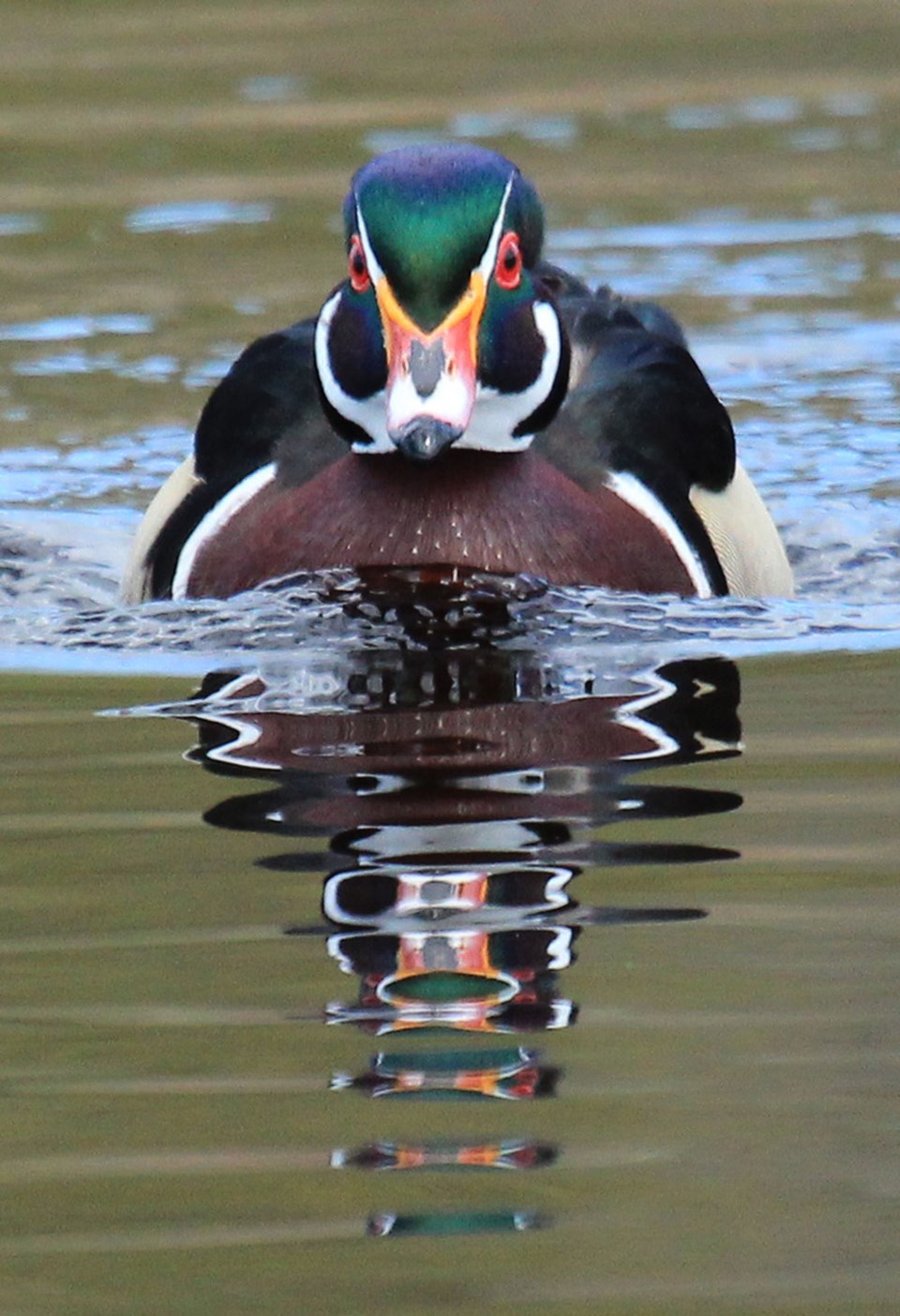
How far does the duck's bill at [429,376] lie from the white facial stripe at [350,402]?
40cm

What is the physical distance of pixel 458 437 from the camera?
6711 millimetres

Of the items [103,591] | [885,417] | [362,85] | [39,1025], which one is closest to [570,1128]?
[39,1025]

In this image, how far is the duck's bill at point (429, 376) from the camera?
6629mm

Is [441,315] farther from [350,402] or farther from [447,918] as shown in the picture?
[447,918]

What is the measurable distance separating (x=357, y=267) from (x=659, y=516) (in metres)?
1.13

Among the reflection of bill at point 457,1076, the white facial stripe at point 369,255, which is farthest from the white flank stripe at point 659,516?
the reflection of bill at point 457,1076

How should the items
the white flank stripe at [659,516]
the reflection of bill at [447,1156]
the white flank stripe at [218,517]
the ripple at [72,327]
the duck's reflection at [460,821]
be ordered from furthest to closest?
the ripple at [72,327]
the white flank stripe at [218,517]
the white flank stripe at [659,516]
the duck's reflection at [460,821]
the reflection of bill at [447,1156]

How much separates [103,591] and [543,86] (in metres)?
7.49

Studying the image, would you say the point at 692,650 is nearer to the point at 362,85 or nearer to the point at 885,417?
the point at 885,417

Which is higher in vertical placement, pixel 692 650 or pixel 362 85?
pixel 362 85

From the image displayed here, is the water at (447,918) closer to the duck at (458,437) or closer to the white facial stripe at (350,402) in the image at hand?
the duck at (458,437)

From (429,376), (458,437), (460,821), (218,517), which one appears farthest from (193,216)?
(460,821)

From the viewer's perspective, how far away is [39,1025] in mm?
4793

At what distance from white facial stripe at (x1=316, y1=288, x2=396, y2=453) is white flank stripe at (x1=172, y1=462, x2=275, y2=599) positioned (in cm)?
43
